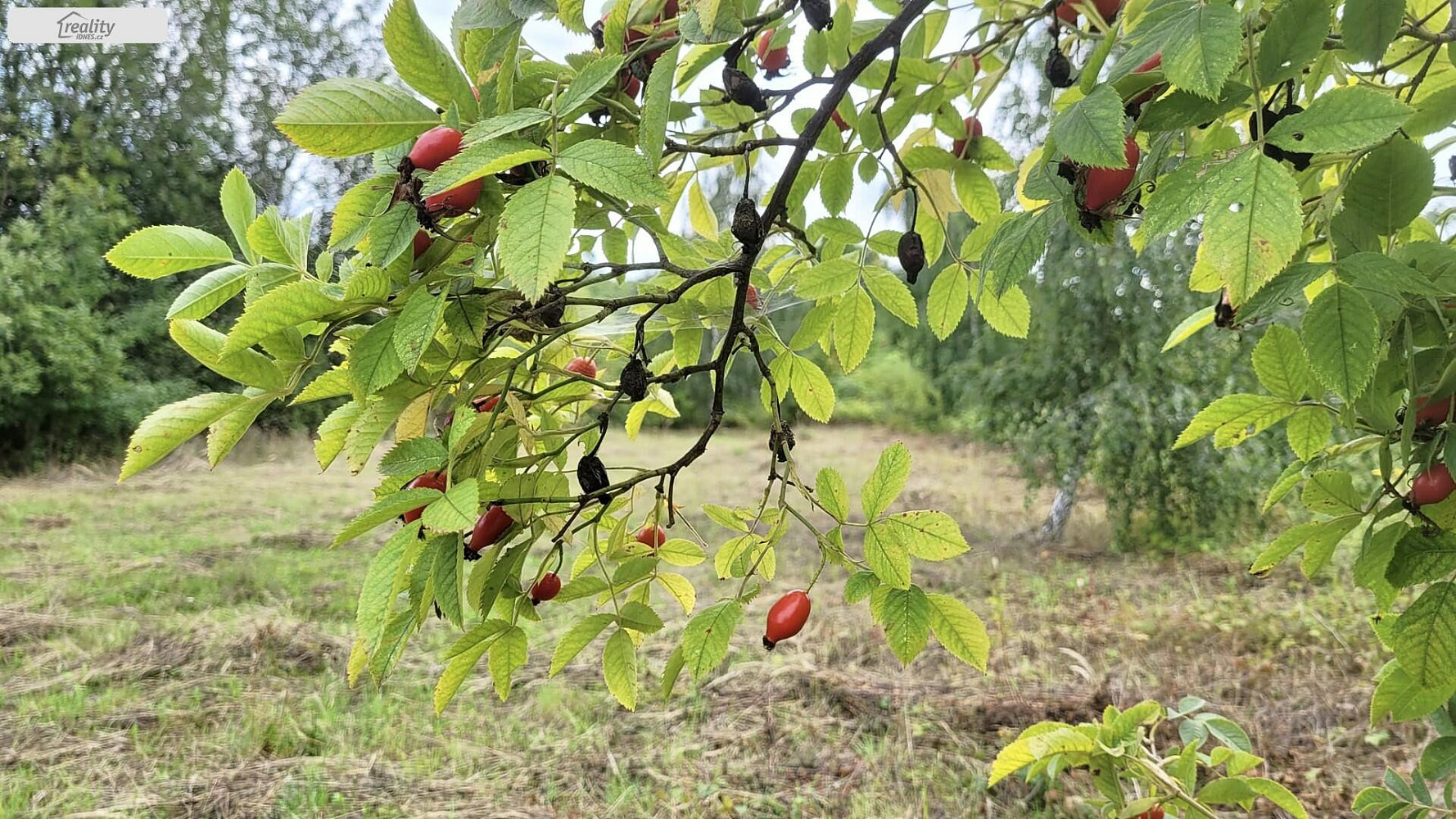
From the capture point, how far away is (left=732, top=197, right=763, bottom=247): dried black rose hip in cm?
33

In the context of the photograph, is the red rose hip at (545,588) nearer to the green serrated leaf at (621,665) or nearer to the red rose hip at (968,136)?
the green serrated leaf at (621,665)

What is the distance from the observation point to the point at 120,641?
1.82m

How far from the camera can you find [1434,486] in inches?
14.1

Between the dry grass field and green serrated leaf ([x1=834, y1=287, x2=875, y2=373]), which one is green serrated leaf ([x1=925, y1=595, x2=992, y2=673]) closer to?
green serrated leaf ([x1=834, y1=287, x2=875, y2=373])

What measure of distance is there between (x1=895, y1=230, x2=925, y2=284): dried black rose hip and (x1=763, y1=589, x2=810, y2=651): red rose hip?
0.22m

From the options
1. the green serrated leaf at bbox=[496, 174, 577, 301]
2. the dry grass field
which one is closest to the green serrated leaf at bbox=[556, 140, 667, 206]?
the green serrated leaf at bbox=[496, 174, 577, 301]

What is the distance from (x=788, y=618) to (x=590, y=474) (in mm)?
164

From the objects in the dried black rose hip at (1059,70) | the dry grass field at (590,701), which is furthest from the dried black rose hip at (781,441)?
the dry grass field at (590,701)

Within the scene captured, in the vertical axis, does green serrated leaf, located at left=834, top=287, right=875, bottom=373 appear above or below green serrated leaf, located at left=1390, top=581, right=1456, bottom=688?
above

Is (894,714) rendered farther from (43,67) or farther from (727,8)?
(43,67)

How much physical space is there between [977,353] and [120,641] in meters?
3.13

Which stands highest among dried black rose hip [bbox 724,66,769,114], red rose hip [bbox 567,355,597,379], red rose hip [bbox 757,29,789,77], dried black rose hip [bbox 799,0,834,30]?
red rose hip [bbox 757,29,789,77]

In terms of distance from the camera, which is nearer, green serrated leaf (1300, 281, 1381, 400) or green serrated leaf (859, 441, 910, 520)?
green serrated leaf (1300, 281, 1381, 400)

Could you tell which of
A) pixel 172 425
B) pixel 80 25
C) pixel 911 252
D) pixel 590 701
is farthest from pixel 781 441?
pixel 80 25
